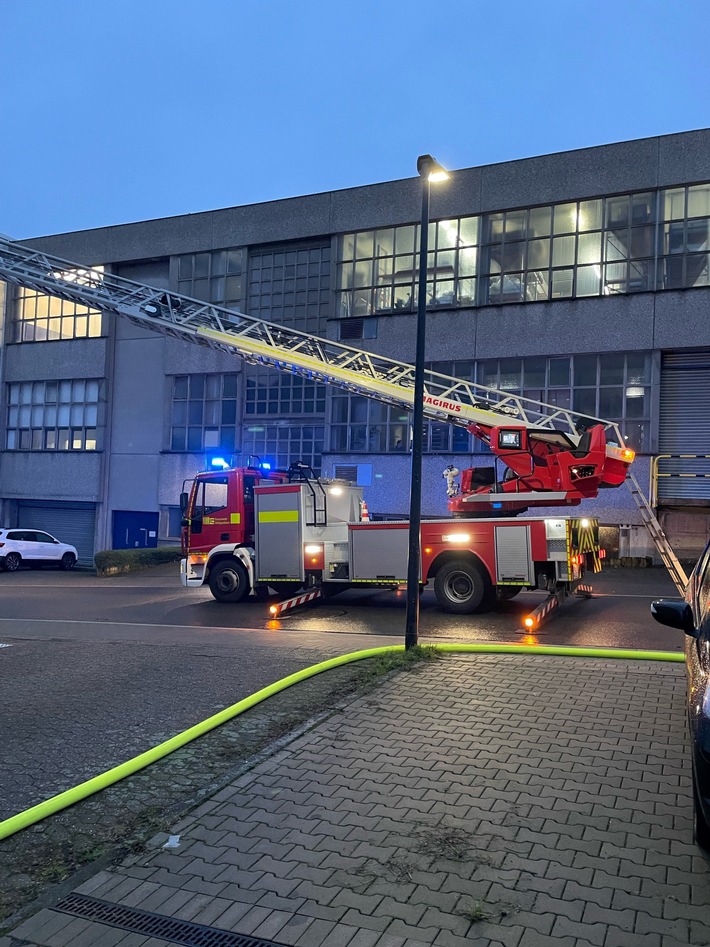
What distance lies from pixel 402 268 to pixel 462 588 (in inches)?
652

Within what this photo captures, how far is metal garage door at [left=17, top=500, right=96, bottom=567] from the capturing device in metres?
34.6

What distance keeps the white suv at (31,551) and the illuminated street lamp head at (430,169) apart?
2321 centimetres

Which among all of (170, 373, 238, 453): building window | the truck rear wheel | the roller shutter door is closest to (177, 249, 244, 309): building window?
(170, 373, 238, 453): building window

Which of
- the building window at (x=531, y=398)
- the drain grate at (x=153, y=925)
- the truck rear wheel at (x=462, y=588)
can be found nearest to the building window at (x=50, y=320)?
the building window at (x=531, y=398)

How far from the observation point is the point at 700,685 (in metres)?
4.01

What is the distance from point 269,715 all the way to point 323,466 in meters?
21.3

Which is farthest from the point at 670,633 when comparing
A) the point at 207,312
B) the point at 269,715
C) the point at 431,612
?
the point at 207,312

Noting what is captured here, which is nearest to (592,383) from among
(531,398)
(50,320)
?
(531,398)

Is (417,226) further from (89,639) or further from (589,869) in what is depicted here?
(589,869)

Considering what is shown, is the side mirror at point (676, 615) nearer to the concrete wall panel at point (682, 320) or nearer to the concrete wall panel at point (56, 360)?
the concrete wall panel at point (682, 320)

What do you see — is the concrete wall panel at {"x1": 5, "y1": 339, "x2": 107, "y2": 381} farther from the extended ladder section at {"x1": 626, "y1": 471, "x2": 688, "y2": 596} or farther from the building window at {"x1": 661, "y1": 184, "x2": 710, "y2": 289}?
the extended ladder section at {"x1": 626, "y1": 471, "x2": 688, "y2": 596}

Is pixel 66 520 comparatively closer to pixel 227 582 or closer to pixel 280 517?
pixel 227 582

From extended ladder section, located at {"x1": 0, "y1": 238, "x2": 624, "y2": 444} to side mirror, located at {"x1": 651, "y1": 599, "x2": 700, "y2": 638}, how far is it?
9802mm

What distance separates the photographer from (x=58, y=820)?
16.4 ft
